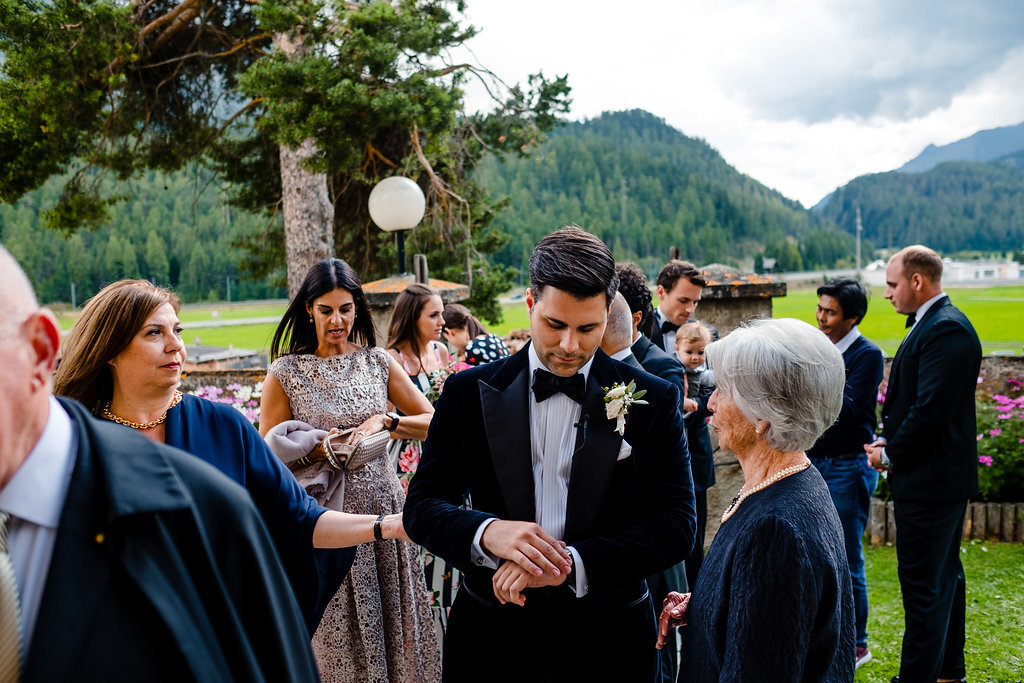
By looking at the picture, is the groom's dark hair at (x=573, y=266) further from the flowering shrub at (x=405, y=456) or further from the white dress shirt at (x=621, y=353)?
the flowering shrub at (x=405, y=456)

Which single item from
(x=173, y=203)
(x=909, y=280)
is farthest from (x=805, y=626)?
(x=173, y=203)

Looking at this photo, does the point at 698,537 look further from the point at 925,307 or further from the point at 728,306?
the point at 728,306

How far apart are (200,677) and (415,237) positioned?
11382 millimetres

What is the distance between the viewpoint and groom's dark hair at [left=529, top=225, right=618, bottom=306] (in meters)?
1.84

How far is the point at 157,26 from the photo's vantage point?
9281 mm

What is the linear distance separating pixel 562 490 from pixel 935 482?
2556 mm

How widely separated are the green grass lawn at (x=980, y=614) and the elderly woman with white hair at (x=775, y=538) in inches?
111

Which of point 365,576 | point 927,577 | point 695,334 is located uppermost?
point 695,334

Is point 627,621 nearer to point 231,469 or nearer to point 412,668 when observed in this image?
point 231,469

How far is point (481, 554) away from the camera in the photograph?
71.3 inches

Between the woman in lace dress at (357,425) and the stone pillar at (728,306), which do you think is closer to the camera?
the woman in lace dress at (357,425)

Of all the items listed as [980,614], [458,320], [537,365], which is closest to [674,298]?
[458,320]

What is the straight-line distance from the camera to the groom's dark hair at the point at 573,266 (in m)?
1.84

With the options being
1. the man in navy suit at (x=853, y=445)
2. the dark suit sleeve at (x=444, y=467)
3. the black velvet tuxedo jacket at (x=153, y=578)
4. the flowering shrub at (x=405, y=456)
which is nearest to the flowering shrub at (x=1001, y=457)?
the man in navy suit at (x=853, y=445)
